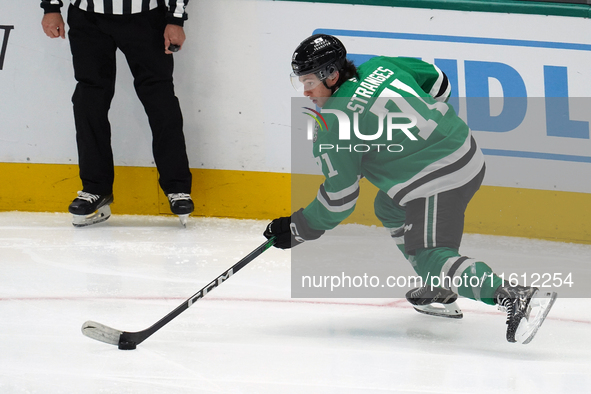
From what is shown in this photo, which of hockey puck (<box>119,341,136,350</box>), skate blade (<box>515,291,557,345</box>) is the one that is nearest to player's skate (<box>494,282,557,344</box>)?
skate blade (<box>515,291,557,345</box>)

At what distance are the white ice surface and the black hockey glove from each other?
255 millimetres

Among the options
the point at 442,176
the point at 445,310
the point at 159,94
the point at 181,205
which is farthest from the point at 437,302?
the point at 159,94

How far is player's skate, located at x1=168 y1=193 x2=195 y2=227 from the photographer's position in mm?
3080

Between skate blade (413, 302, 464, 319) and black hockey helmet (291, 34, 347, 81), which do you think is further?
skate blade (413, 302, 464, 319)

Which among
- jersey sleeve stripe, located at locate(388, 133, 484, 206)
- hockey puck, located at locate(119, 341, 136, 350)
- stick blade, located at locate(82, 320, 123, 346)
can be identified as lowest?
hockey puck, located at locate(119, 341, 136, 350)

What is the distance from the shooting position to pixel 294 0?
3129mm

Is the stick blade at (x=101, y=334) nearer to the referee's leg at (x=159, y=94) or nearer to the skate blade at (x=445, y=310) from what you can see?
the skate blade at (x=445, y=310)

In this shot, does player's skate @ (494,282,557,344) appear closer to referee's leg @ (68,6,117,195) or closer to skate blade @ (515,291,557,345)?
skate blade @ (515,291,557,345)

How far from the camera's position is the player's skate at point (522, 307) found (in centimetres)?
163

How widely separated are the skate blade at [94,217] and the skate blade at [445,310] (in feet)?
5.57

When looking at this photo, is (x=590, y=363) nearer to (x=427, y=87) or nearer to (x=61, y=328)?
(x=427, y=87)

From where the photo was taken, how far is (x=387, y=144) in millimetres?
1810

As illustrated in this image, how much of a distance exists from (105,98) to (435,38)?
152cm

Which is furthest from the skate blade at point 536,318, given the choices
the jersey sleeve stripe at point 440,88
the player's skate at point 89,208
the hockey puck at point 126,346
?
the player's skate at point 89,208
